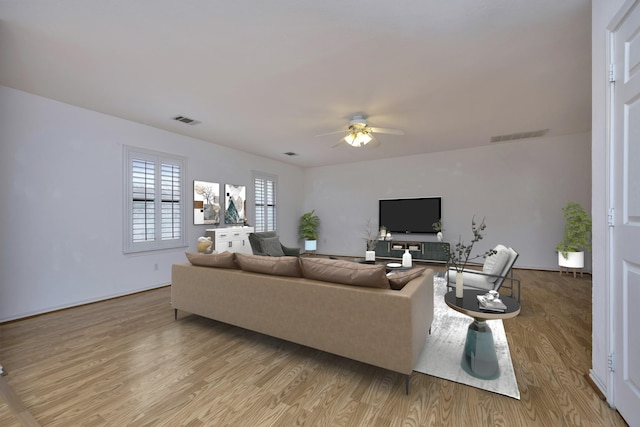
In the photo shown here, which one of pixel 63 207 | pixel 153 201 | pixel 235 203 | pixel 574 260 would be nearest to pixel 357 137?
pixel 235 203

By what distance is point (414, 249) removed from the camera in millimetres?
6668

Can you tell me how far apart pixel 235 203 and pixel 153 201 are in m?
1.74

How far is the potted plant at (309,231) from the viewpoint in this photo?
8.02 metres

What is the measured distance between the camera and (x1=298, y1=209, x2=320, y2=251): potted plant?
8.02 metres

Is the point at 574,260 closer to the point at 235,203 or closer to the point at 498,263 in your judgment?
the point at 498,263

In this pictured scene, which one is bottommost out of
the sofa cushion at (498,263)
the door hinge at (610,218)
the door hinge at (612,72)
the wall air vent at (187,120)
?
the sofa cushion at (498,263)

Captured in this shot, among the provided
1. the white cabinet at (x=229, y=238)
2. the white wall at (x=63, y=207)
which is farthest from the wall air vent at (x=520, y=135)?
the white wall at (x=63, y=207)

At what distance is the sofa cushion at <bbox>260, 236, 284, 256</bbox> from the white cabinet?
978mm

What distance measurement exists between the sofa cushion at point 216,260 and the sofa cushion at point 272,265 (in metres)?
0.11

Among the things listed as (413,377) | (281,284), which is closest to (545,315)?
(413,377)

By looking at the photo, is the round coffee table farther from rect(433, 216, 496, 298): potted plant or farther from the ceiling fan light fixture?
the ceiling fan light fixture

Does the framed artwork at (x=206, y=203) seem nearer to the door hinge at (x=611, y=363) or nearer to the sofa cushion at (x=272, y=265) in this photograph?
the sofa cushion at (x=272, y=265)

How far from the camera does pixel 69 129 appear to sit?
3.75 m

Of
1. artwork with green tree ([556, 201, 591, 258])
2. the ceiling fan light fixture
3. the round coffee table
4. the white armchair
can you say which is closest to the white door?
the round coffee table
